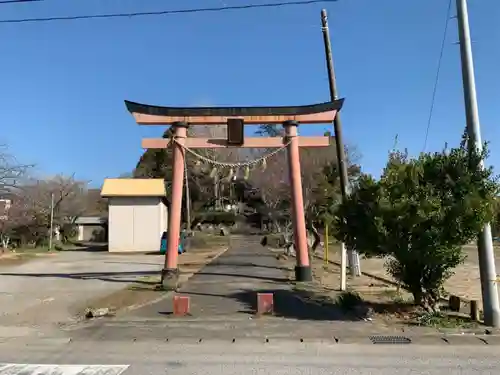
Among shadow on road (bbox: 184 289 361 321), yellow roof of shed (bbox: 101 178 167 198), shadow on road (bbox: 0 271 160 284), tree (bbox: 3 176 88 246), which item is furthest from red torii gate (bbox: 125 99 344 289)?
tree (bbox: 3 176 88 246)

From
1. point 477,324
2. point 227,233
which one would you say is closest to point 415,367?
point 477,324

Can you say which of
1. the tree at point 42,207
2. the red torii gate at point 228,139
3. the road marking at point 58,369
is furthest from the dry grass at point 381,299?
the tree at point 42,207

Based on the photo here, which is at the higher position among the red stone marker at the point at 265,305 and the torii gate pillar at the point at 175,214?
the torii gate pillar at the point at 175,214

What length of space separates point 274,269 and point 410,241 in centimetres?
1102

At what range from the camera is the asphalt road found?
648 cm

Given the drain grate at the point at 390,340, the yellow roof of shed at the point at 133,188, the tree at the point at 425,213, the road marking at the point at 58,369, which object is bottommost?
the drain grate at the point at 390,340

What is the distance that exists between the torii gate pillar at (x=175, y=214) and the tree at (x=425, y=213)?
5894mm

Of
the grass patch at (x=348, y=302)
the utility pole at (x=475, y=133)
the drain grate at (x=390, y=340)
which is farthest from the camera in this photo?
the grass patch at (x=348, y=302)

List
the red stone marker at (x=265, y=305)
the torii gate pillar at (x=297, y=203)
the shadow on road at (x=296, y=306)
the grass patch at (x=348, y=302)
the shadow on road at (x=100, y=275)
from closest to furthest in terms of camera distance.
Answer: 1. the shadow on road at (x=296, y=306)
2. the red stone marker at (x=265, y=305)
3. the grass patch at (x=348, y=302)
4. the torii gate pillar at (x=297, y=203)
5. the shadow on road at (x=100, y=275)

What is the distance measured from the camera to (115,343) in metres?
8.25

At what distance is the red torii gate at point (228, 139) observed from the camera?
49.1 feet

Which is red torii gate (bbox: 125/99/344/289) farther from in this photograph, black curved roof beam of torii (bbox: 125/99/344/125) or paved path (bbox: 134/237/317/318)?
paved path (bbox: 134/237/317/318)

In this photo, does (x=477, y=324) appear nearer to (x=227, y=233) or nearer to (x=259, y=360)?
(x=259, y=360)

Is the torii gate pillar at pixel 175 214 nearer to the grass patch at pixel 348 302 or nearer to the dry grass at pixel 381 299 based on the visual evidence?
the dry grass at pixel 381 299
